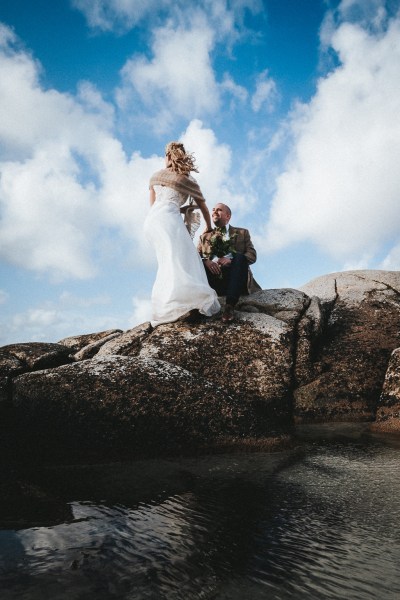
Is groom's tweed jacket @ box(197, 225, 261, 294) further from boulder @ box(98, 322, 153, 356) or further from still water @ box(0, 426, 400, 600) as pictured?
still water @ box(0, 426, 400, 600)

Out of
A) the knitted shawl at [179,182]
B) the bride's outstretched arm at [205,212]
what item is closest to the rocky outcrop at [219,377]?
the bride's outstretched arm at [205,212]

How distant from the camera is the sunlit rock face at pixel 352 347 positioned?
608 cm

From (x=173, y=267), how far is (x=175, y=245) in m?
0.45

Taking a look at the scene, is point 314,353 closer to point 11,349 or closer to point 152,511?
point 152,511

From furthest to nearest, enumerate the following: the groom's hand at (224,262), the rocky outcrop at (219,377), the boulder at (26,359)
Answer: the groom's hand at (224,262)
the boulder at (26,359)
the rocky outcrop at (219,377)

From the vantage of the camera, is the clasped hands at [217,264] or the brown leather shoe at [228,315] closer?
the brown leather shoe at [228,315]

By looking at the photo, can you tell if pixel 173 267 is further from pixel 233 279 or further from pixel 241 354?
pixel 241 354

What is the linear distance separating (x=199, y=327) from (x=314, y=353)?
209 centimetres

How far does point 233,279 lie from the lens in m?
7.41

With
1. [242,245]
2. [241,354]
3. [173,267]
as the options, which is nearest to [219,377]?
[241,354]

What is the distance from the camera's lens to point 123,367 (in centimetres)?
462

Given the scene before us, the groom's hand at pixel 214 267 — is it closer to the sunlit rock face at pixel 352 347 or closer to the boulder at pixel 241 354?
the boulder at pixel 241 354

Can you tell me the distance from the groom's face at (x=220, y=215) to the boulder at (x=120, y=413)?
4.82 meters

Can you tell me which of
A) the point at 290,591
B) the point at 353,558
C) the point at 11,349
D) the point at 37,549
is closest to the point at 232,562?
A: the point at 290,591
